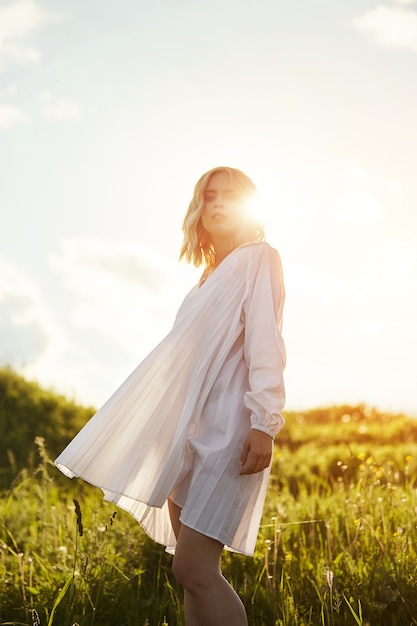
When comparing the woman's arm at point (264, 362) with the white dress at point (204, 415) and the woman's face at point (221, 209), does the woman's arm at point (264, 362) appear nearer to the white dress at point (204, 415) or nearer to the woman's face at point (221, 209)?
the white dress at point (204, 415)

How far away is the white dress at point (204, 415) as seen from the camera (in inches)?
109

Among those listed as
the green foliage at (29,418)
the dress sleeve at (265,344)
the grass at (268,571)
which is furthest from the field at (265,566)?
the green foliage at (29,418)

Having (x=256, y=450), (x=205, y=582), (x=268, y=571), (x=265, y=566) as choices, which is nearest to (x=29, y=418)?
(x=268, y=571)

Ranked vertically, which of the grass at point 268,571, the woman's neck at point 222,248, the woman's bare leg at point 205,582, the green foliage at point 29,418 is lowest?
Result: the woman's bare leg at point 205,582

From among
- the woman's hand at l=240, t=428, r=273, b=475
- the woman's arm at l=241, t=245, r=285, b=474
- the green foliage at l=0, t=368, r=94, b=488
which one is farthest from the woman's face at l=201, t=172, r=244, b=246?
the green foliage at l=0, t=368, r=94, b=488

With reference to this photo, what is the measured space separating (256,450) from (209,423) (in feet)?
0.87

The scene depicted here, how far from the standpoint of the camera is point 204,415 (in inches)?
115

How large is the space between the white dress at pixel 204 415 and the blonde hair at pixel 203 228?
205mm

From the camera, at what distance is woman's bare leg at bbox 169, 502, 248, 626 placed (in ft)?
8.87

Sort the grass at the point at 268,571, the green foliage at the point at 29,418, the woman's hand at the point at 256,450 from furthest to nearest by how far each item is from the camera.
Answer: the green foliage at the point at 29,418, the grass at the point at 268,571, the woman's hand at the point at 256,450

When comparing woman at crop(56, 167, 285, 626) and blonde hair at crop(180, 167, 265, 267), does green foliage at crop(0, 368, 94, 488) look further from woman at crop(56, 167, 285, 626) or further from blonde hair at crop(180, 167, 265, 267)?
woman at crop(56, 167, 285, 626)

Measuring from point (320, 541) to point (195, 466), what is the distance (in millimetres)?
A: 2075

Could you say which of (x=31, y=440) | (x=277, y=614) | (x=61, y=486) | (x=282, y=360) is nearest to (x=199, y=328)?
(x=282, y=360)

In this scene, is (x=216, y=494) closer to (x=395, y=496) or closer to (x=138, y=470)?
(x=138, y=470)
